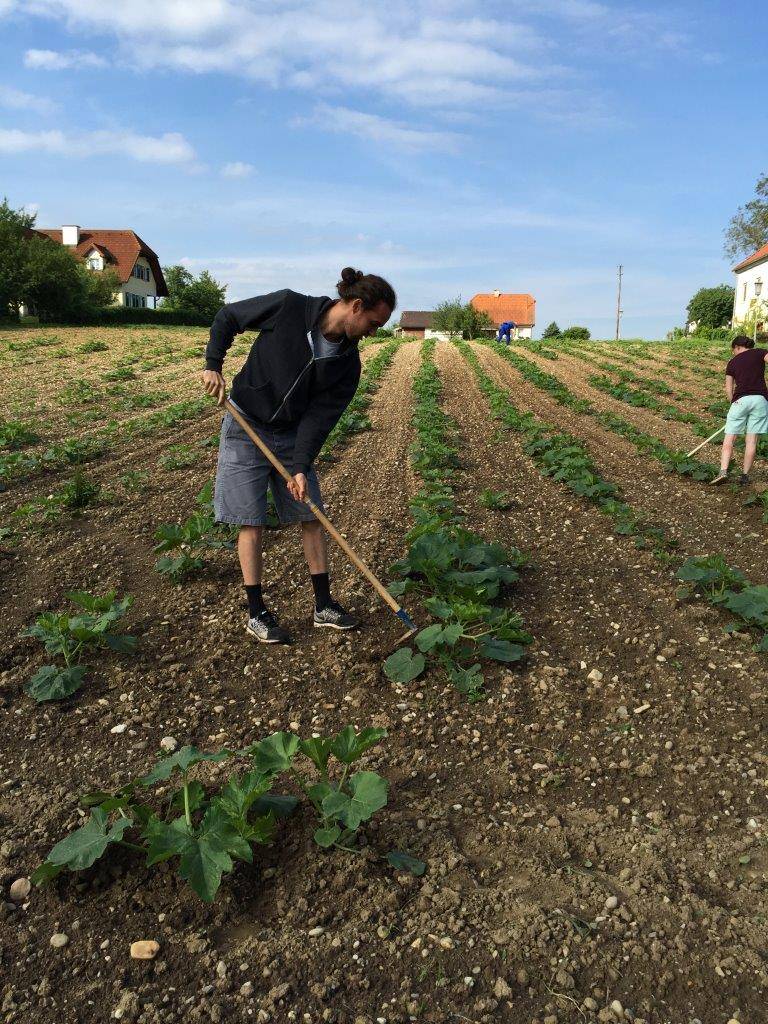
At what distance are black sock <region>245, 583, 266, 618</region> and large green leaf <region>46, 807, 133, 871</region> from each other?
1709 millimetres

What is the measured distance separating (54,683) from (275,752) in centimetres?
145

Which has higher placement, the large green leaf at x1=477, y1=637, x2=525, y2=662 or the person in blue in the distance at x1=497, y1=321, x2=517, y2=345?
the person in blue in the distance at x1=497, y1=321, x2=517, y2=345

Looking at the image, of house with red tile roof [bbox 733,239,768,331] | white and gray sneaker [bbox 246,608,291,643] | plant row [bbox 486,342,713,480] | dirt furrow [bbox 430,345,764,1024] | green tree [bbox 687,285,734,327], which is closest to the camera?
dirt furrow [bbox 430,345,764,1024]

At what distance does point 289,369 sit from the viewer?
3734 mm

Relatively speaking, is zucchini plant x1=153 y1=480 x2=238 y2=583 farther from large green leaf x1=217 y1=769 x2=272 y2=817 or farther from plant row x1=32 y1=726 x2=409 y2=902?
large green leaf x1=217 y1=769 x2=272 y2=817

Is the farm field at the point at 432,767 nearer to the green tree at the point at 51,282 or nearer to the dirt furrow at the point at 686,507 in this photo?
the dirt furrow at the point at 686,507

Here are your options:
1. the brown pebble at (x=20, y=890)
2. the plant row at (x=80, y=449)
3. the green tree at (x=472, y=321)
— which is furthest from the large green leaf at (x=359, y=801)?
the green tree at (x=472, y=321)

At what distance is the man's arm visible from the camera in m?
3.74

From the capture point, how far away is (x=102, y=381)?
15.6m

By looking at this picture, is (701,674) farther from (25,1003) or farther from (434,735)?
(25,1003)

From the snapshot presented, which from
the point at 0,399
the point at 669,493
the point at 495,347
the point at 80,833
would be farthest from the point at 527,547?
the point at 495,347

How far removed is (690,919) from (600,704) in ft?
4.20

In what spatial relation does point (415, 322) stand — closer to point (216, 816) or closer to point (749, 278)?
point (749, 278)

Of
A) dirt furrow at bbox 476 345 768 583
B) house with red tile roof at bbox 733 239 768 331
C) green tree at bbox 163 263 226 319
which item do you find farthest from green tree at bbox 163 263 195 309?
dirt furrow at bbox 476 345 768 583
